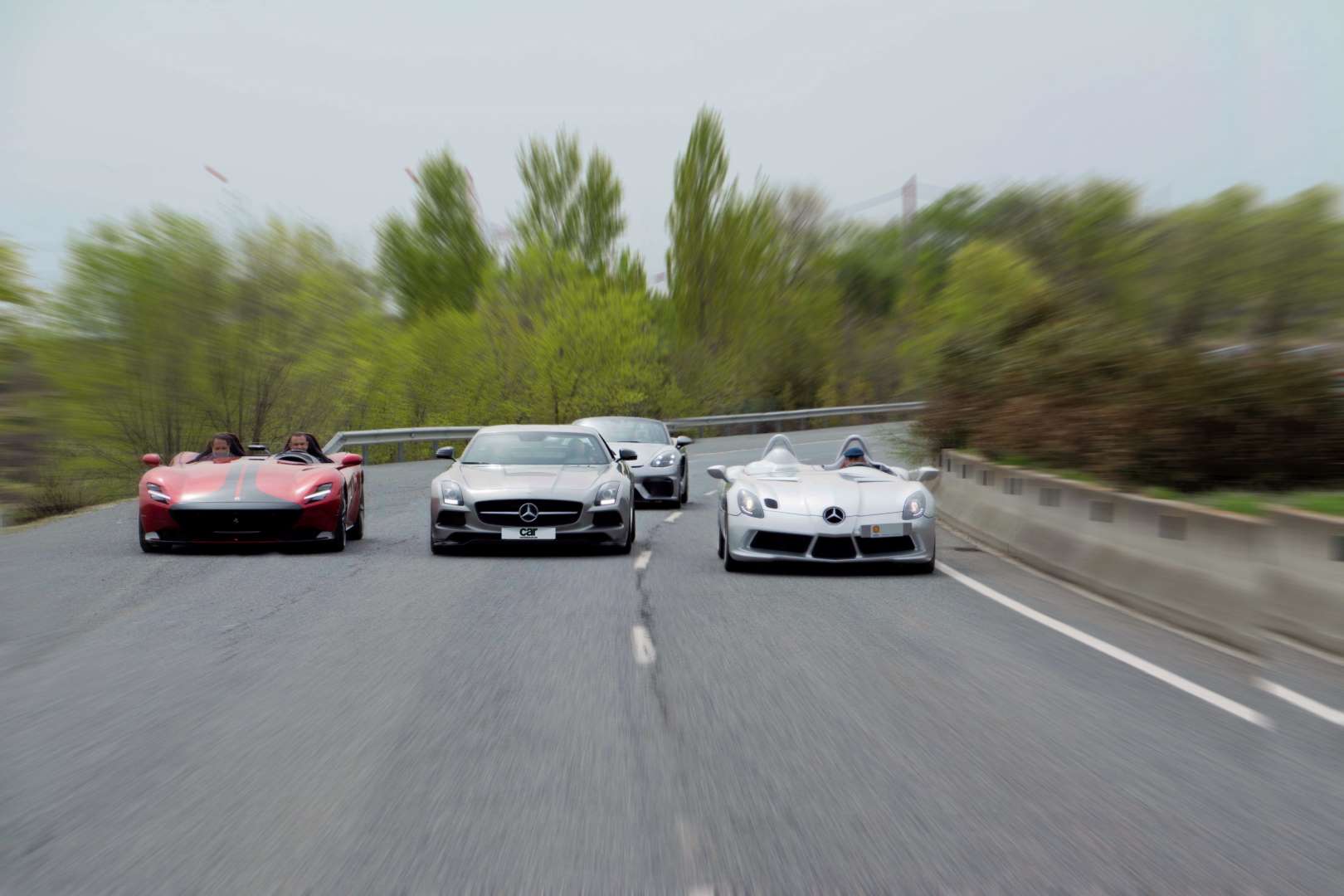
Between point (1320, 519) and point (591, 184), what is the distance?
5125 centimetres

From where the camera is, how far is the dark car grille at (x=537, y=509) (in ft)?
45.1

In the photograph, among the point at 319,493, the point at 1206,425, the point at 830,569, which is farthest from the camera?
the point at 319,493

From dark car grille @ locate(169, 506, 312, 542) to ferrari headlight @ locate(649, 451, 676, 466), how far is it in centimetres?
834

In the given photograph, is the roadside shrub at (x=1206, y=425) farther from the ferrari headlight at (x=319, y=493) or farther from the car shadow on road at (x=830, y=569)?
the ferrari headlight at (x=319, y=493)

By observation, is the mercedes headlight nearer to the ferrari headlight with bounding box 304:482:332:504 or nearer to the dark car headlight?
the dark car headlight

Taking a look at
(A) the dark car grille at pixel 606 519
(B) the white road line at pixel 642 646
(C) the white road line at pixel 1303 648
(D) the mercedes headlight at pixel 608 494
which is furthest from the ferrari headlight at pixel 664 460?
(C) the white road line at pixel 1303 648

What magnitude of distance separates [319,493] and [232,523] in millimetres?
918

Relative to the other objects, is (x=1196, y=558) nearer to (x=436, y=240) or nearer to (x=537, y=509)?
(x=537, y=509)

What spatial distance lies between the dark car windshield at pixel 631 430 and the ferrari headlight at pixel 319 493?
320 inches

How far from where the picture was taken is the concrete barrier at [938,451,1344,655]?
335 inches

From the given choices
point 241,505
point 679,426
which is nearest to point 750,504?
point 241,505

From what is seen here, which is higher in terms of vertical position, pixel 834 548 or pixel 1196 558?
pixel 1196 558

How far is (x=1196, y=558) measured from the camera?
9812mm

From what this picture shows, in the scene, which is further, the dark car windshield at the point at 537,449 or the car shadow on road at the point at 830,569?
the dark car windshield at the point at 537,449
